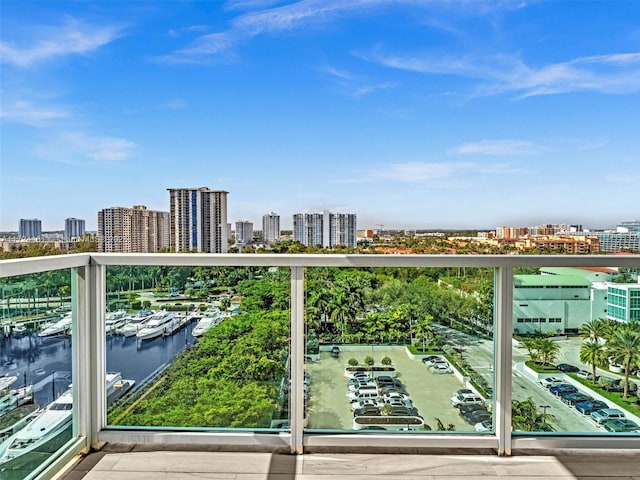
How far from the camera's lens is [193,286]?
7.45 feet

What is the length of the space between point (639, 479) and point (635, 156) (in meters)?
3.63

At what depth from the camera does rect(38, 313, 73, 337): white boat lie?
78.0 inches

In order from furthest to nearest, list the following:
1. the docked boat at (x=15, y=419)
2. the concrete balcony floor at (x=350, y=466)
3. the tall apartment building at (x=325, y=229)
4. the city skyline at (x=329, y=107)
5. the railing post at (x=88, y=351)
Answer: the city skyline at (x=329, y=107) → the tall apartment building at (x=325, y=229) → the railing post at (x=88, y=351) → the concrete balcony floor at (x=350, y=466) → the docked boat at (x=15, y=419)

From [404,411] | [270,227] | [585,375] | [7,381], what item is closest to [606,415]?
[585,375]

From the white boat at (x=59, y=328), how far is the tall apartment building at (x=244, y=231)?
992 mm

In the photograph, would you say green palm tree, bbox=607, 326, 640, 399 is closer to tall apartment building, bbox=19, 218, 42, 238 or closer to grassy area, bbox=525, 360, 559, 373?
grassy area, bbox=525, 360, 559, 373

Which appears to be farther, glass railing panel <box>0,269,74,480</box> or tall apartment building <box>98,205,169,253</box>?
tall apartment building <box>98,205,169,253</box>

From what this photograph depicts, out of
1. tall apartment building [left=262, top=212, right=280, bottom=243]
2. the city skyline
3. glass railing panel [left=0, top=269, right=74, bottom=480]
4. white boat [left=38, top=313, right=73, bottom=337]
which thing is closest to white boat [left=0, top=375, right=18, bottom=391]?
glass railing panel [left=0, top=269, right=74, bottom=480]

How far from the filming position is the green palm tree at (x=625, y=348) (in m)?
2.20

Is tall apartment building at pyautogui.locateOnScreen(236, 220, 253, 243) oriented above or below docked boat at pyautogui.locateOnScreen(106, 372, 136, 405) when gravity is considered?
above

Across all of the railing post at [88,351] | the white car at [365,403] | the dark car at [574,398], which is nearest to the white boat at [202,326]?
the railing post at [88,351]

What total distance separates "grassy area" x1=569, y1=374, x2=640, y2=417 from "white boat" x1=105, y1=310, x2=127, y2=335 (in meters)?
2.36

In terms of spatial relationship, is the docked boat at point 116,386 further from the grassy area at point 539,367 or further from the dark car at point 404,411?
the grassy area at point 539,367

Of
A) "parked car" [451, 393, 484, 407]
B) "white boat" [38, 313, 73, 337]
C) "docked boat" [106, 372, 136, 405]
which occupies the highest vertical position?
"white boat" [38, 313, 73, 337]
